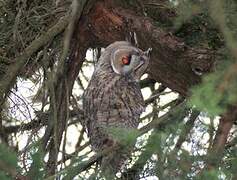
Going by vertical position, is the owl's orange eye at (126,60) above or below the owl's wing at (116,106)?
above

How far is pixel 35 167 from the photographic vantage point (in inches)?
85.0

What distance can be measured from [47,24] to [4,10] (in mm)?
290

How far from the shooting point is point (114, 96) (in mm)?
3539

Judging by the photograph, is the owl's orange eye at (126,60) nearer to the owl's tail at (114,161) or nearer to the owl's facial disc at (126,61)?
the owl's facial disc at (126,61)

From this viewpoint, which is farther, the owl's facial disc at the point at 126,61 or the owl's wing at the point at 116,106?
the owl's wing at the point at 116,106

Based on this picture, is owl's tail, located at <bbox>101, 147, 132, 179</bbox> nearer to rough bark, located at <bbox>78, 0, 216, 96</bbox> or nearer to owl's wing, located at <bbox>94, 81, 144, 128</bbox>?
owl's wing, located at <bbox>94, 81, 144, 128</bbox>

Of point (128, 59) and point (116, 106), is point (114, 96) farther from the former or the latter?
point (128, 59)

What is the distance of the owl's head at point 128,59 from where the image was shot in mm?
3367

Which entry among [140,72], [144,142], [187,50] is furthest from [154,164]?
[140,72]

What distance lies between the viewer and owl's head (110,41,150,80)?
3367mm

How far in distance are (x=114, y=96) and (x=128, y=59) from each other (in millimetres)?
211

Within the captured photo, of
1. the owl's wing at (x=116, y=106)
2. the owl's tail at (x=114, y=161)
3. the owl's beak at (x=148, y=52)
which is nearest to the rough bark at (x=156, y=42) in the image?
the owl's beak at (x=148, y=52)

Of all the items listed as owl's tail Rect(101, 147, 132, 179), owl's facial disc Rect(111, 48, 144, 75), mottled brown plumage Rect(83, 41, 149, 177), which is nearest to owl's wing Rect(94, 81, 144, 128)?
mottled brown plumage Rect(83, 41, 149, 177)

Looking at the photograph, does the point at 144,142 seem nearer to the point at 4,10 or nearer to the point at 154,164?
the point at 154,164
